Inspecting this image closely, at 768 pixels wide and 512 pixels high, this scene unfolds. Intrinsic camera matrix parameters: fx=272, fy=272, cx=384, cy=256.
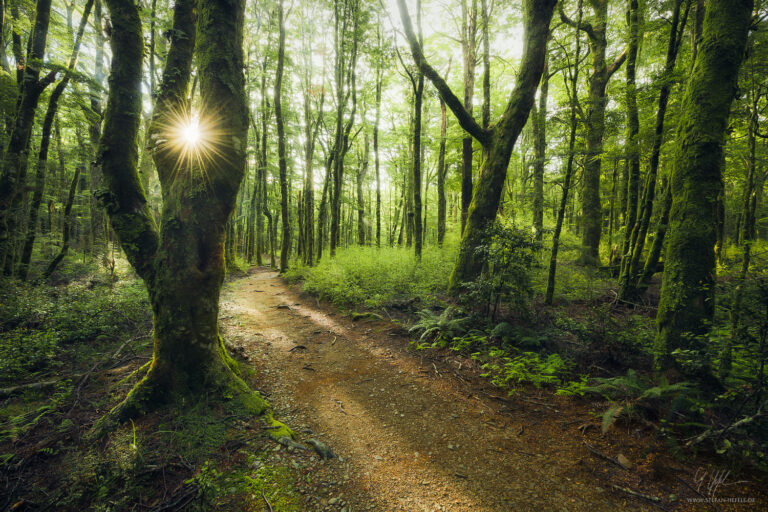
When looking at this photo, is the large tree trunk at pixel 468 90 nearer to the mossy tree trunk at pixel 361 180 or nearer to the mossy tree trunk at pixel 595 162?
the mossy tree trunk at pixel 595 162

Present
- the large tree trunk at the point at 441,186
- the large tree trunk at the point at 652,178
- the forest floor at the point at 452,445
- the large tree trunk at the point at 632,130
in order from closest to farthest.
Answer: the forest floor at the point at 452,445, the large tree trunk at the point at 652,178, the large tree trunk at the point at 632,130, the large tree trunk at the point at 441,186

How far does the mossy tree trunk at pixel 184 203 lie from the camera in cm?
354

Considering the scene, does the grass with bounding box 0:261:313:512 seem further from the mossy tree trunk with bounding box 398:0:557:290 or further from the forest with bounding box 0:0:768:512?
the mossy tree trunk with bounding box 398:0:557:290

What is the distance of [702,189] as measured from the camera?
3.76 metres

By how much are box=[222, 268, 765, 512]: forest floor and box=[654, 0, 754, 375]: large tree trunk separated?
1.74 m

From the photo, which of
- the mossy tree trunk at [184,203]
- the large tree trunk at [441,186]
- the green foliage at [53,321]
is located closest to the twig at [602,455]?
the mossy tree trunk at [184,203]

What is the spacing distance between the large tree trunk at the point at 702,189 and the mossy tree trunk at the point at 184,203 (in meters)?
5.78

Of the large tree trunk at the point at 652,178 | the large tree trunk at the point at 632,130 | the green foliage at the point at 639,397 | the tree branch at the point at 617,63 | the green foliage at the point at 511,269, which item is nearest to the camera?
the green foliage at the point at 639,397

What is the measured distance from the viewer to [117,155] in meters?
3.81

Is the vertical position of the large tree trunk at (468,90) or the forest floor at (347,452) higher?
the large tree trunk at (468,90)

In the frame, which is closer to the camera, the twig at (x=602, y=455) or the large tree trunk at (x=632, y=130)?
the twig at (x=602, y=455)

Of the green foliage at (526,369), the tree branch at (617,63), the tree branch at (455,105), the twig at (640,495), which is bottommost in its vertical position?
the twig at (640,495)

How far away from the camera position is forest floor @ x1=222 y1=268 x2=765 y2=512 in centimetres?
243

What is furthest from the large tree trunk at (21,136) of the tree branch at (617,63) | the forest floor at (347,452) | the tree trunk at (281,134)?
the tree branch at (617,63)
